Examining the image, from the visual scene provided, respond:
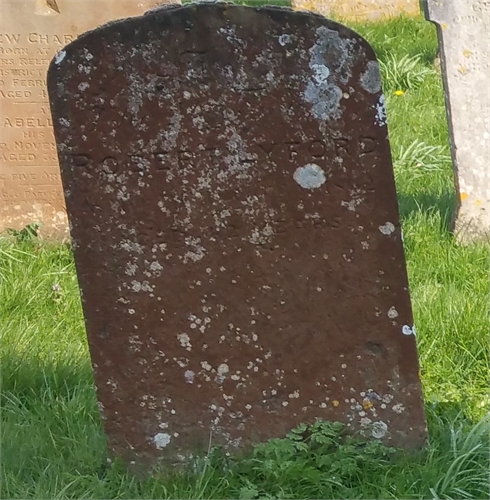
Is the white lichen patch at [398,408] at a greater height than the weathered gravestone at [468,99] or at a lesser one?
lesser

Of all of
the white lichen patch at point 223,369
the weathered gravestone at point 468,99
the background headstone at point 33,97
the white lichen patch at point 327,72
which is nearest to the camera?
A: the white lichen patch at point 327,72

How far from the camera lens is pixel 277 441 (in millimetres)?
2793

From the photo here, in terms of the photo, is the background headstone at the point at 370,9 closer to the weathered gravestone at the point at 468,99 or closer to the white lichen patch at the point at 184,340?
the weathered gravestone at the point at 468,99

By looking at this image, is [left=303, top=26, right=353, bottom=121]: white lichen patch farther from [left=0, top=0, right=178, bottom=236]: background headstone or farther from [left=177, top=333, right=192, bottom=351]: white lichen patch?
[left=0, top=0, right=178, bottom=236]: background headstone

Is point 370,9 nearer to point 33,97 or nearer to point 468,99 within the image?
point 468,99

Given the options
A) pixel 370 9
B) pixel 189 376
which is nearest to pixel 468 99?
pixel 189 376

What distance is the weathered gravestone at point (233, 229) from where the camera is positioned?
2570 millimetres

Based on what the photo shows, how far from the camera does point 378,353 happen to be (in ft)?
9.07

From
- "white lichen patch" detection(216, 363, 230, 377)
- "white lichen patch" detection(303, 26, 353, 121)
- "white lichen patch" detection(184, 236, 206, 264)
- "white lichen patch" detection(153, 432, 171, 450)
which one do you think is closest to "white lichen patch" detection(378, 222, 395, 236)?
"white lichen patch" detection(303, 26, 353, 121)

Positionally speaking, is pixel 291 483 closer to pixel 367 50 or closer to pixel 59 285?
pixel 367 50

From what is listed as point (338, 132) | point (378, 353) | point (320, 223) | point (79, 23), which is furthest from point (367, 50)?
point (79, 23)

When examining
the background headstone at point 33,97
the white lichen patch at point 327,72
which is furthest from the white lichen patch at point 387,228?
the background headstone at point 33,97

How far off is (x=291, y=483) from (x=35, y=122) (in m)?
3.36

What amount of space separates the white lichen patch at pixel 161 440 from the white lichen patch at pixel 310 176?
0.93m
